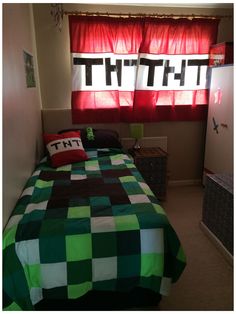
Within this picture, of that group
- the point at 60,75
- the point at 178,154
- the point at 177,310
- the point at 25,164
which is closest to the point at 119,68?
the point at 60,75

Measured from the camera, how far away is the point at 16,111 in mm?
1922

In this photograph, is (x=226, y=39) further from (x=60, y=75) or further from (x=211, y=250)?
(x=211, y=250)

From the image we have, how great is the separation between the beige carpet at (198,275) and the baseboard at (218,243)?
30mm

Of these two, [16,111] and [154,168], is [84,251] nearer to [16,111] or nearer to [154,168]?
[16,111]

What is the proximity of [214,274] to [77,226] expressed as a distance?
3.86 feet

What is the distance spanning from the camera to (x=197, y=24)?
3.12 m

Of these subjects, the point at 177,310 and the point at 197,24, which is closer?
→ the point at 177,310

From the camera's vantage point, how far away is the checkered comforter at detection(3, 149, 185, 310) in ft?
4.55

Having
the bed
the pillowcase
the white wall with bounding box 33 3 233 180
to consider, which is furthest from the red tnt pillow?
the bed

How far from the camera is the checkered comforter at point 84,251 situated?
139cm

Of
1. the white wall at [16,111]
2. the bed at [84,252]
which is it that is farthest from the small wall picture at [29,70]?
the bed at [84,252]

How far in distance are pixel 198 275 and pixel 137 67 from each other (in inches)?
92.1

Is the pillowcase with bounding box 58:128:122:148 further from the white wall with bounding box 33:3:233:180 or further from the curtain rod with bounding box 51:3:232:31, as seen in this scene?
the curtain rod with bounding box 51:3:232:31

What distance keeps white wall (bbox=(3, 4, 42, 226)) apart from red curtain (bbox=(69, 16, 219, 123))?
643 millimetres
